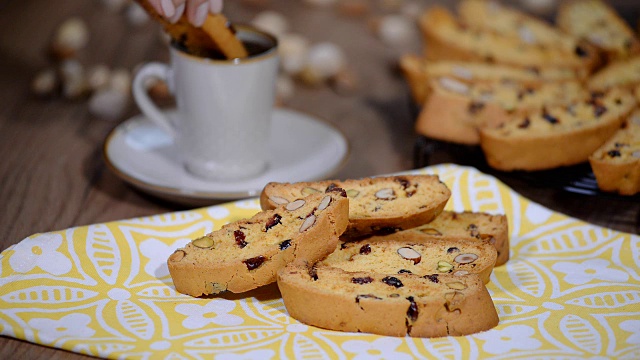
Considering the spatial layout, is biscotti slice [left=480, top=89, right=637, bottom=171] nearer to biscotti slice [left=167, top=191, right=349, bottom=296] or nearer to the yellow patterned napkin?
the yellow patterned napkin

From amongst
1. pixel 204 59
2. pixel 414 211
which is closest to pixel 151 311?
pixel 414 211

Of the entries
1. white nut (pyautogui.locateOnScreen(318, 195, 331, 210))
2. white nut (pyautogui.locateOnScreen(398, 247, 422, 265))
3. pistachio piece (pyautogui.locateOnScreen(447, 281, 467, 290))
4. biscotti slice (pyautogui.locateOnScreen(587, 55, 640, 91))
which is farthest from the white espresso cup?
biscotti slice (pyautogui.locateOnScreen(587, 55, 640, 91))

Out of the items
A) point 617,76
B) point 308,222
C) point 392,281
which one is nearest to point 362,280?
point 392,281

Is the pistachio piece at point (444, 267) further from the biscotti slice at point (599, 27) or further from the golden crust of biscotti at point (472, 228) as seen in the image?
the biscotti slice at point (599, 27)

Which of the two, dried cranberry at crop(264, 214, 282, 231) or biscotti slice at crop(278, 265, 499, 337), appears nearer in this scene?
biscotti slice at crop(278, 265, 499, 337)

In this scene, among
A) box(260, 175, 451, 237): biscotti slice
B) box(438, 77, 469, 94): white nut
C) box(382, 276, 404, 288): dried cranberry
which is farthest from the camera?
box(438, 77, 469, 94): white nut

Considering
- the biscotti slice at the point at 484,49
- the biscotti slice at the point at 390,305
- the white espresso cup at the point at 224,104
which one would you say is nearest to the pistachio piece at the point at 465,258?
the biscotti slice at the point at 390,305
